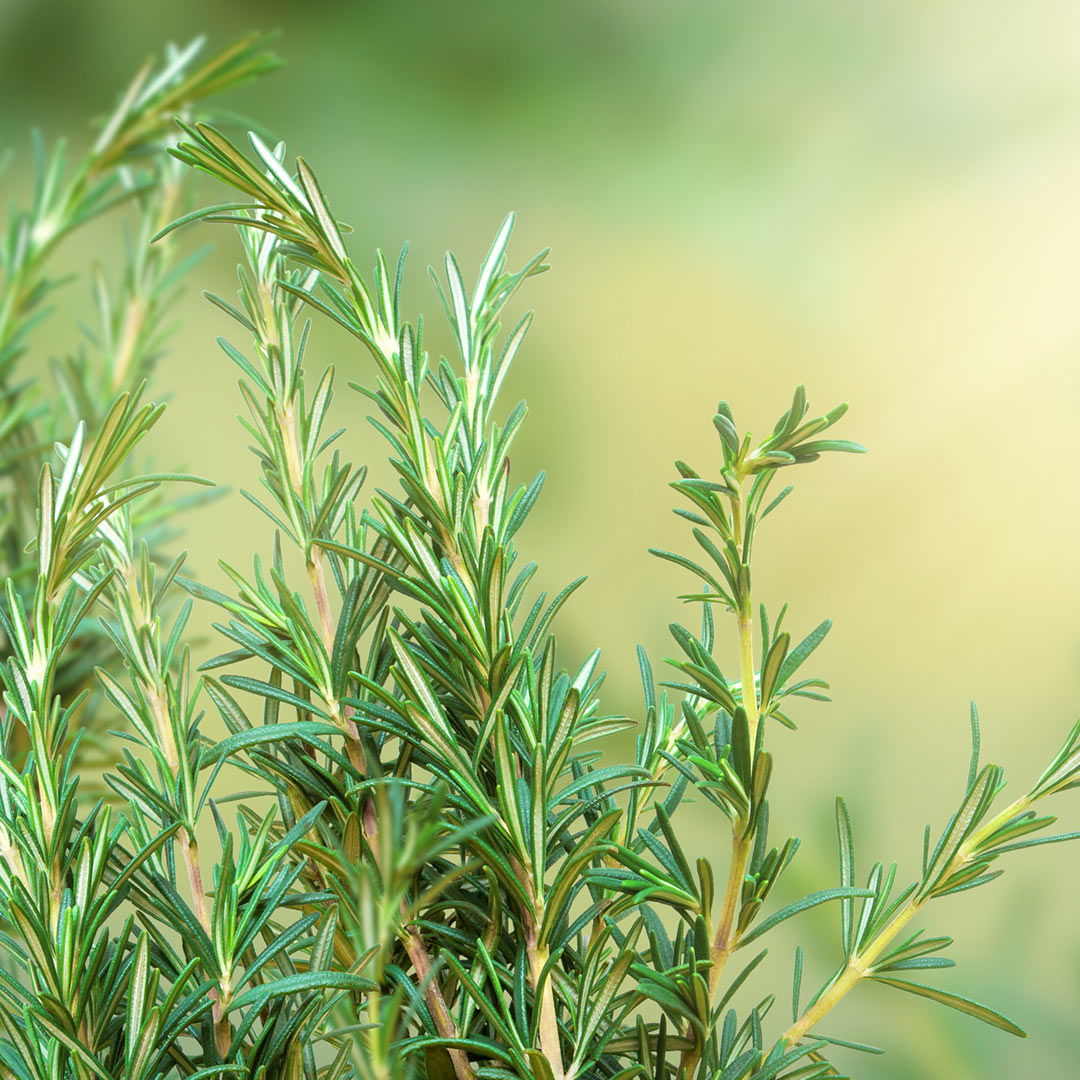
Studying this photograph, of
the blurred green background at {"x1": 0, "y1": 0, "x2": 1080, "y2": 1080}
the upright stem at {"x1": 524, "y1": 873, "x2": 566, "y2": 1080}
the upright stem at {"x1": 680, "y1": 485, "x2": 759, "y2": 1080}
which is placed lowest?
the upright stem at {"x1": 524, "y1": 873, "x2": 566, "y2": 1080}

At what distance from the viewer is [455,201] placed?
0.82m

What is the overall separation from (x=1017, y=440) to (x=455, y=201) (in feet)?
1.62

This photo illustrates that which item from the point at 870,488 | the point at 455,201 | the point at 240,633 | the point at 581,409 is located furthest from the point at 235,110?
the point at 240,633

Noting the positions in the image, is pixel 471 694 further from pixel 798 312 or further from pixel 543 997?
pixel 798 312

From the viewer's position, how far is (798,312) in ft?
2.50

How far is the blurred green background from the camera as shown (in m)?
0.67

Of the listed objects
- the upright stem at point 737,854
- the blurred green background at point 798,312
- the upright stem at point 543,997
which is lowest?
the upright stem at point 543,997

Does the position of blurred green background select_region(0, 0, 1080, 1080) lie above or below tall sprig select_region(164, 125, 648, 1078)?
above

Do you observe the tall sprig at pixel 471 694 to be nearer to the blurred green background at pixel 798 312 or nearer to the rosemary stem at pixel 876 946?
the rosemary stem at pixel 876 946

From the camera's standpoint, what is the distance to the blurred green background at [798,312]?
0.67 m

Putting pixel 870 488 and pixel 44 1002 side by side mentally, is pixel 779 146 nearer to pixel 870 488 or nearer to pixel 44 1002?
pixel 870 488

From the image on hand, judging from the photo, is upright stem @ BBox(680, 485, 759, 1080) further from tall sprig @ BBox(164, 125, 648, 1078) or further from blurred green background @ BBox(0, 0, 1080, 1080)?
blurred green background @ BBox(0, 0, 1080, 1080)

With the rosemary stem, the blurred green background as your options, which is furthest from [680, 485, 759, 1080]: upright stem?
the blurred green background

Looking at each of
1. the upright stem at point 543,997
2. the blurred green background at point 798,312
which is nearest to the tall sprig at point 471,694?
the upright stem at point 543,997
